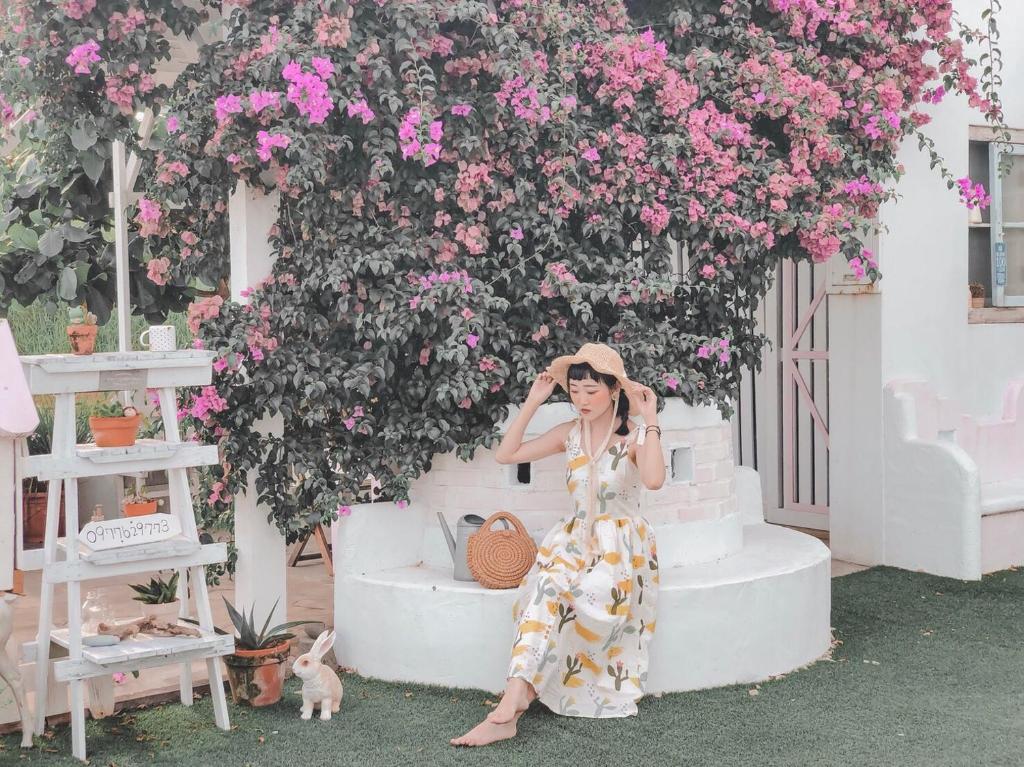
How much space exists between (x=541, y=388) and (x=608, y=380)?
294 millimetres

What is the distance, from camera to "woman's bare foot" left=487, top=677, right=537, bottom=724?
436cm

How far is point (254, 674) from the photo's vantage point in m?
4.72

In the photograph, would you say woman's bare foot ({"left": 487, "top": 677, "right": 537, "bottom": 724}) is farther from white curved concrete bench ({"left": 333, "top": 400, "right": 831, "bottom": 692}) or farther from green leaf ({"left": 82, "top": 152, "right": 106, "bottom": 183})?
green leaf ({"left": 82, "top": 152, "right": 106, "bottom": 183})

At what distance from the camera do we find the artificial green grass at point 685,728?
4219 millimetres

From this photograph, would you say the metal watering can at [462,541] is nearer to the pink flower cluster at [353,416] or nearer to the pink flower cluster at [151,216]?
the pink flower cluster at [353,416]

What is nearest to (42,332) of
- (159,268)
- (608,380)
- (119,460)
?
(159,268)

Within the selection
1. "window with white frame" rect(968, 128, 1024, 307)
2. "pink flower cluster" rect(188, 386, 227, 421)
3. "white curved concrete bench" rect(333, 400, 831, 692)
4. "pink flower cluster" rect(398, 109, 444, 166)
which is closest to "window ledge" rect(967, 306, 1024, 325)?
"window with white frame" rect(968, 128, 1024, 307)

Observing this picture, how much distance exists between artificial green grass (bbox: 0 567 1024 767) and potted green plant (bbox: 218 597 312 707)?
0.18 feet

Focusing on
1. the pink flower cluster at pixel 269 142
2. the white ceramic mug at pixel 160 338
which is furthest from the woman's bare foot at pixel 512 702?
the pink flower cluster at pixel 269 142

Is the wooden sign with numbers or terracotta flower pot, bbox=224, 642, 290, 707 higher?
the wooden sign with numbers

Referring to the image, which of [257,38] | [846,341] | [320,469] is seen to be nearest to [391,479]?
[320,469]

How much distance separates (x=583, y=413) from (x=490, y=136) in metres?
1.32

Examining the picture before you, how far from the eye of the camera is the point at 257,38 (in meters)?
→ 4.89

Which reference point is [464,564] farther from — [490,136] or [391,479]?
[490,136]
